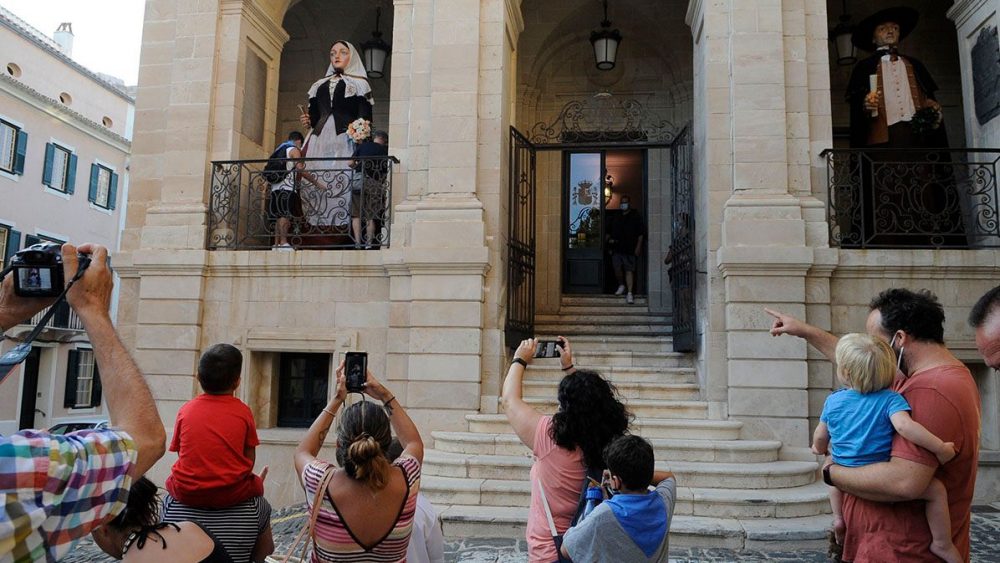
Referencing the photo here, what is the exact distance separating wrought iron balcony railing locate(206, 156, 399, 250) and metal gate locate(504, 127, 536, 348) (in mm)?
1732

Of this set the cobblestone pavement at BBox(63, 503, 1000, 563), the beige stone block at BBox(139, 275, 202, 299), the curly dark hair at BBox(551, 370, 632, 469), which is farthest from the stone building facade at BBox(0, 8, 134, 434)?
the curly dark hair at BBox(551, 370, 632, 469)

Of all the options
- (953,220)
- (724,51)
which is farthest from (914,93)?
(724,51)

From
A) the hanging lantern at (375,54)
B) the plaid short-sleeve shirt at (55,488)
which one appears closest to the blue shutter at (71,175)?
the hanging lantern at (375,54)

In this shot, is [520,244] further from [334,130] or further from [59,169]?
[59,169]

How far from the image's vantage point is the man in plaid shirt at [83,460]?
1548mm

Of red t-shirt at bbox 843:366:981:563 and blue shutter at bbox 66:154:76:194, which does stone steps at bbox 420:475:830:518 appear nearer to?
red t-shirt at bbox 843:366:981:563

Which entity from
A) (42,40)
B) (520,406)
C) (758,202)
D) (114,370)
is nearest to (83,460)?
(114,370)

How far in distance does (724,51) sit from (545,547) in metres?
7.62

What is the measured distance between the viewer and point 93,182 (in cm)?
2895

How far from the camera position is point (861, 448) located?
296 centimetres

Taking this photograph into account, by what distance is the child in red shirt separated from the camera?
4199 millimetres

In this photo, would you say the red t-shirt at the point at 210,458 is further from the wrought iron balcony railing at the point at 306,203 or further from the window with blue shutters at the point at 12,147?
the window with blue shutters at the point at 12,147

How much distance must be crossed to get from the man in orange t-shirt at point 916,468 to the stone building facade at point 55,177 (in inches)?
999

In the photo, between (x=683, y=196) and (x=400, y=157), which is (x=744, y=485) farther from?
(x=400, y=157)
